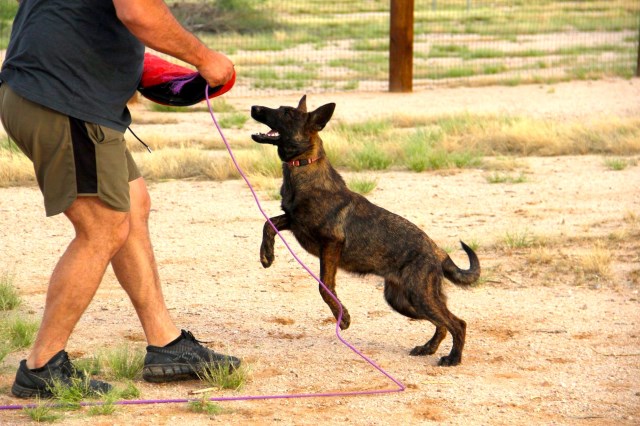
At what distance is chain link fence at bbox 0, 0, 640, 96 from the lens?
1791 cm

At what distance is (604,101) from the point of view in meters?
14.6

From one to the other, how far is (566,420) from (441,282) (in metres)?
1.09

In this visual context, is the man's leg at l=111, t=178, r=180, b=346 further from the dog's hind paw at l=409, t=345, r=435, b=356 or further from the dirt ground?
the dog's hind paw at l=409, t=345, r=435, b=356

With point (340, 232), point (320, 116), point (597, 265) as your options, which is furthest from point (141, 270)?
point (597, 265)

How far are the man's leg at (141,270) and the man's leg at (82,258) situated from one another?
0.24 meters

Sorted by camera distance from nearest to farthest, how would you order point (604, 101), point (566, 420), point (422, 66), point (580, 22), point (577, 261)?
point (566, 420)
point (577, 261)
point (604, 101)
point (422, 66)
point (580, 22)

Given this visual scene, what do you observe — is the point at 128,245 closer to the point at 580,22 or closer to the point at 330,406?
the point at 330,406

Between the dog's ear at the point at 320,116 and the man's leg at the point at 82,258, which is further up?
the dog's ear at the point at 320,116

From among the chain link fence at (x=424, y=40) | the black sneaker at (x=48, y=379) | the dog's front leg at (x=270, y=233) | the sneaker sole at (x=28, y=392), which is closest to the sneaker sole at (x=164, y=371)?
the black sneaker at (x=48, y=379)

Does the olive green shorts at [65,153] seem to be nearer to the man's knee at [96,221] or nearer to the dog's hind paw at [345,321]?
the man's knee at [96,221]

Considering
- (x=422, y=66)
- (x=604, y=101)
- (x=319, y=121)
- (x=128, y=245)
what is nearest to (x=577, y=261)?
(x=319, y=121)

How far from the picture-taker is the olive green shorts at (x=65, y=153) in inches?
172

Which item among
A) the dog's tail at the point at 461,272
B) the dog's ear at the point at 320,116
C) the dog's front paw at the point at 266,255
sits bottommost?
the dog's tail at the point at 461,272

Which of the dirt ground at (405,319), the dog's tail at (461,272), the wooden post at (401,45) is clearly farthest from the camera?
the wooden post at (401,45)
